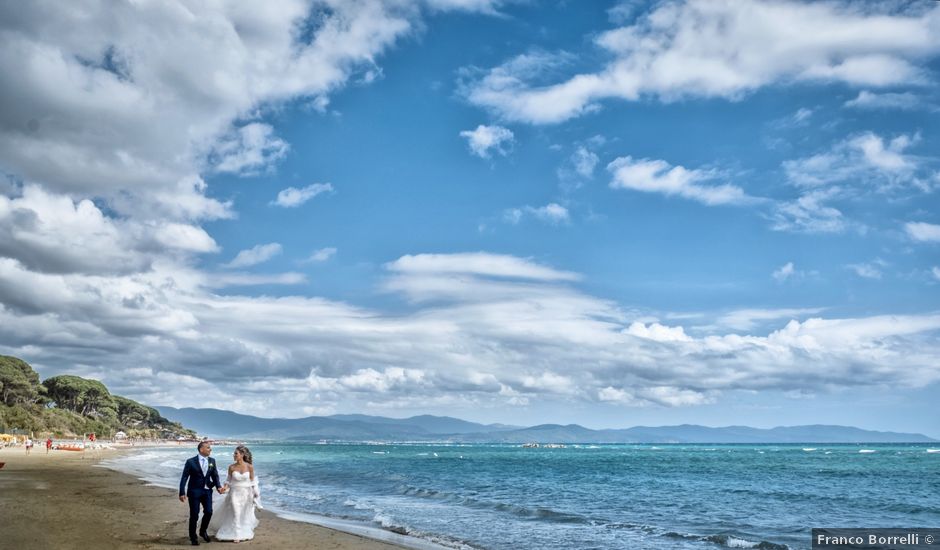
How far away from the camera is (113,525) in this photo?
17656mm

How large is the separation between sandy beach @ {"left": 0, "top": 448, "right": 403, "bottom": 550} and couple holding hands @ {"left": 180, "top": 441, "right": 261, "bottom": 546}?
1.18 feet

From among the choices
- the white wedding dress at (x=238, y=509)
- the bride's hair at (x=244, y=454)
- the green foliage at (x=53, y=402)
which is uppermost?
the bride's hair at (x=244, y=454)

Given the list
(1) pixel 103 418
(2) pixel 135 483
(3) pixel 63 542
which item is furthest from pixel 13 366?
(3) pixel 63 542

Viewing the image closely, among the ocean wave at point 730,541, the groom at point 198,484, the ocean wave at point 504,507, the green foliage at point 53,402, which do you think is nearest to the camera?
the groom at point 198,484

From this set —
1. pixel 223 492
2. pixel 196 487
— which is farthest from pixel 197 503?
pixel 223 492

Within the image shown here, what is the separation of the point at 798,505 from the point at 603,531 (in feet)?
52.4

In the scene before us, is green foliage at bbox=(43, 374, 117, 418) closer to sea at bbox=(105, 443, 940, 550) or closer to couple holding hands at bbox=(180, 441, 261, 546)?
sea at bbox=(105, 443, 940, 550)

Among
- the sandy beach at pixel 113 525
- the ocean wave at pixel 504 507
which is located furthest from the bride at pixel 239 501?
the ocean wave at pixel 504 507

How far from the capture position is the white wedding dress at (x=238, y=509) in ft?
49.5

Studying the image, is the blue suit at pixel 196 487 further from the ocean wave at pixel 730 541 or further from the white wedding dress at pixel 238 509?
the ocean wave at pixel 730 541

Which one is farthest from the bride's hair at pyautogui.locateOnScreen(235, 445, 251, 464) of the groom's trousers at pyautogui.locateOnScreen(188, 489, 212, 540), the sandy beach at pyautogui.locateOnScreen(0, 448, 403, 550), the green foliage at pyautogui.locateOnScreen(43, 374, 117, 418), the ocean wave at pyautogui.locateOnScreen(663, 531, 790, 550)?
the green foliage at pyautogui.locateOnScreen(43, 374, 117, 418)

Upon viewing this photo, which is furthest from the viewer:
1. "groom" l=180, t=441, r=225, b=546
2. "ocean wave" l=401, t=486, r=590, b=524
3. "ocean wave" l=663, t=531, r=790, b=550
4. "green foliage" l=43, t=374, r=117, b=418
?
"green foliage" l=43, t=374, r=117, b=418

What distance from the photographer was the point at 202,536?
1518 centimetres

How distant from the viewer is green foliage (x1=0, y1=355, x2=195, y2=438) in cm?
11062
